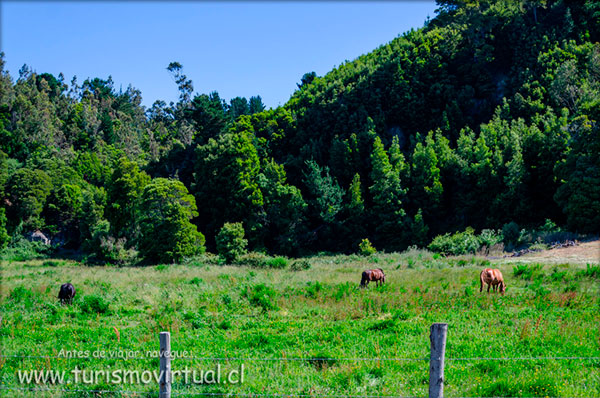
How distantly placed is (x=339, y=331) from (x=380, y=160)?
40007 millimetres

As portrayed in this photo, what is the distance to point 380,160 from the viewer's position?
164 ft

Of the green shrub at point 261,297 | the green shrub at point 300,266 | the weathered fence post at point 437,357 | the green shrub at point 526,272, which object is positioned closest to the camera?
the weathered fence post at point 437,357

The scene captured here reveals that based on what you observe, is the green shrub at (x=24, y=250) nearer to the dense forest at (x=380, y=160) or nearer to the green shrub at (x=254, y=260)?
the dense forest at (x=380, y=160)

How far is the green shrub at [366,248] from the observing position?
44906 mm

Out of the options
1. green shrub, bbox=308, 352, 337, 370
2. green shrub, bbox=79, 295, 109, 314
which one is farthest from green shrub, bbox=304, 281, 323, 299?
green shrub, bbox=308, 352, 337, 370

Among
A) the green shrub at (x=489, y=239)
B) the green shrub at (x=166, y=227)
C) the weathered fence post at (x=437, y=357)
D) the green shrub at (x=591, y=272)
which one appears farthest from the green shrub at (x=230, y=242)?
the weathered fence post at (x=437, y=357)

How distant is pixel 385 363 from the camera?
A: 8844 millimetres

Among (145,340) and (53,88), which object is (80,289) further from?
(53,88)

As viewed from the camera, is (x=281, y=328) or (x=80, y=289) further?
(x=80, y=289)

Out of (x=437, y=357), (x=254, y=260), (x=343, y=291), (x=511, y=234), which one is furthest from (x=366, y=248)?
(x=437, y=357)

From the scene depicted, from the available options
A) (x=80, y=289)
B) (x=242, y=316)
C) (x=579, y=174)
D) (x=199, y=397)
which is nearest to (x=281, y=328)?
(x=242, y=316)

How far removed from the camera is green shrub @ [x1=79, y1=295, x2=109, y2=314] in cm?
1533

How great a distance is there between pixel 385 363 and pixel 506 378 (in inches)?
85.7

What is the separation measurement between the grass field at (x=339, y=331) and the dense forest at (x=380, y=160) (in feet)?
78.5
